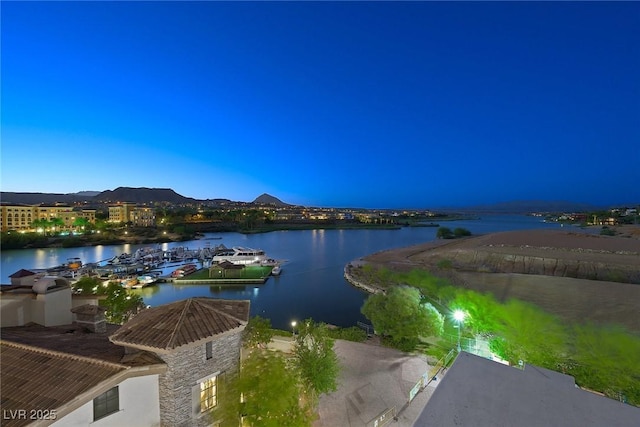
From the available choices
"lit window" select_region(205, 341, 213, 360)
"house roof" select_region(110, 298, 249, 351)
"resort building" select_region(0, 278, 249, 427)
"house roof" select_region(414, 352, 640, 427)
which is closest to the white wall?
"resort building" select_region(0, 278, 249, 427)

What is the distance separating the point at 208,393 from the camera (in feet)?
19.2

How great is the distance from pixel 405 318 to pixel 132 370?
883cm

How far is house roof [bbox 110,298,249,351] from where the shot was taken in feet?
17.3

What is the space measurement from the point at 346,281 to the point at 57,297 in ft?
67.7

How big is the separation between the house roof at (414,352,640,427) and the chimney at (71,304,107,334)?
7.85 m

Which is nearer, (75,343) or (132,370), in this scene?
(132,370)

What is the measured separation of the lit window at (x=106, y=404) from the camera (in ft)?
15.8

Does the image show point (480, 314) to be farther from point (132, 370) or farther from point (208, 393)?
point (132, 370)

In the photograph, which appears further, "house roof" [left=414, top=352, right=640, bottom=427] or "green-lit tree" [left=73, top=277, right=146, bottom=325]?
"green-lit tree" [left=73, top=277, right=146, bottom=325]

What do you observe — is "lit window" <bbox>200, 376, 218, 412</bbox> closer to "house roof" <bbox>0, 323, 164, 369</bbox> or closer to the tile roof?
"house roof" <bbox>0, 323, 164, 369</bbox>

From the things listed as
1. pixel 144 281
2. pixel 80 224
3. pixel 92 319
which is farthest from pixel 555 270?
pixel 80 224

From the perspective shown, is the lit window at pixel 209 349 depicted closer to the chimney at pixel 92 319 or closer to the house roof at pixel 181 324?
the house roof at pixel 181 324

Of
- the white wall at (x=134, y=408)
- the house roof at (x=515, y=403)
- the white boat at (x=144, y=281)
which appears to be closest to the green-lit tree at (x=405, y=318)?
→ the house roof at (x=515, y=403)

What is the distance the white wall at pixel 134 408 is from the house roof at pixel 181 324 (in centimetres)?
62
